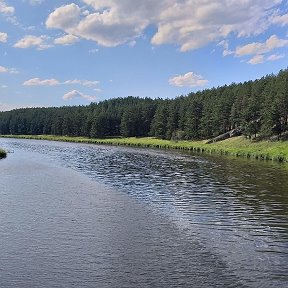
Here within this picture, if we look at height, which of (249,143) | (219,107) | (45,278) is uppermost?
(219,107)

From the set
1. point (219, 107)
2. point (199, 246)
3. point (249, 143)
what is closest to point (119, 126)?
point (219, 107)

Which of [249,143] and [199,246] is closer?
[199,246]

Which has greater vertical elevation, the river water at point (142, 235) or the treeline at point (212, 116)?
the treeline at point (212, 116)

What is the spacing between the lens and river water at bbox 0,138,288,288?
49.5 ft

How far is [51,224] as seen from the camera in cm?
2247

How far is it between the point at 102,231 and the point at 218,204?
1097 cm

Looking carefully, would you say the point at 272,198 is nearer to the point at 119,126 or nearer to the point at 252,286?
the point at 252,286

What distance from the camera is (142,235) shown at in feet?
67.8

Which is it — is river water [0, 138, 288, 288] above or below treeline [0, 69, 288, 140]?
below

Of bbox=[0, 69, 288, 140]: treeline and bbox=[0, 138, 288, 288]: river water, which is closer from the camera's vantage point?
bbox=[0, 138, 288, 288]: river water

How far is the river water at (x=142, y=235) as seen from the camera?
15.1 metres

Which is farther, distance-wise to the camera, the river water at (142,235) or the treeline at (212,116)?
the treeline at (212,116)

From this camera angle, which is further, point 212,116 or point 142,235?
point 212,116

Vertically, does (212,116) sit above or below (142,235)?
above
